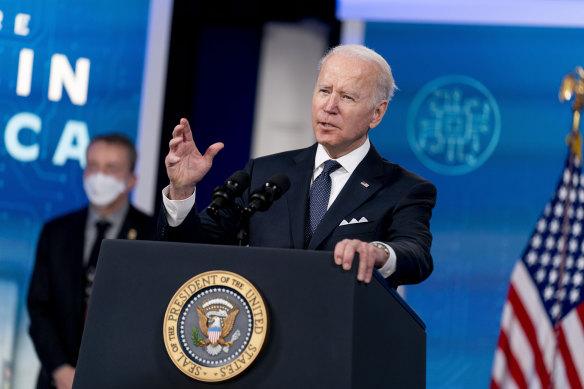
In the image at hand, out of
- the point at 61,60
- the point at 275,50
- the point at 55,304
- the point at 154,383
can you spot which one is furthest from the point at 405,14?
the point at 154,383

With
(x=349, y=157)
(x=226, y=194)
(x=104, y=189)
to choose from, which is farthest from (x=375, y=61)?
(x=104, y=189)

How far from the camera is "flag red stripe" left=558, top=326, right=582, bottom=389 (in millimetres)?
4352

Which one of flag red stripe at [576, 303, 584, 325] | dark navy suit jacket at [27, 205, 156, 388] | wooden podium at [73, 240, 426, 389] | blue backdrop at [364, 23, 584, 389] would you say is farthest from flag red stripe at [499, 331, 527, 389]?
wooden podium at [73, 240, 426, 389]

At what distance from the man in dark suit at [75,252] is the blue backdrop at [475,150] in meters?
1.79

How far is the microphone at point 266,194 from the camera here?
1993 millimetres

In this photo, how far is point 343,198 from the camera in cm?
229


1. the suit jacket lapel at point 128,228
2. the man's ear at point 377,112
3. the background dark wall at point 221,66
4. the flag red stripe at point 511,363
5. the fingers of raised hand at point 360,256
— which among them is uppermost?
the background dark wall at point 221,66

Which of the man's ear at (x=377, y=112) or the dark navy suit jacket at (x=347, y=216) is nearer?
the dark navy suit jacket at (x=347, y=216)

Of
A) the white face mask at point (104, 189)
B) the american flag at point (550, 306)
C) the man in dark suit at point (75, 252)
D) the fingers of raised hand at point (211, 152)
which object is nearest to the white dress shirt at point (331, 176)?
the fingers of raised hand at point (211, 152)

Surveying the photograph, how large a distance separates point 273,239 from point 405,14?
3.73 metres

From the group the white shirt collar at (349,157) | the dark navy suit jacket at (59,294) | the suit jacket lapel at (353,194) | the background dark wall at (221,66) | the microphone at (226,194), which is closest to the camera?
the microphone at (226,194)

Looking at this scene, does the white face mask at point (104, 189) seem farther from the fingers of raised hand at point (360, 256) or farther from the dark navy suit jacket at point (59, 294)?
the fingers of raised hand at point (360, 256)

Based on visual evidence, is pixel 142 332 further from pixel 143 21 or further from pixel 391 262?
pixel 143 21

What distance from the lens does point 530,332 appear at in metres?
4.53
